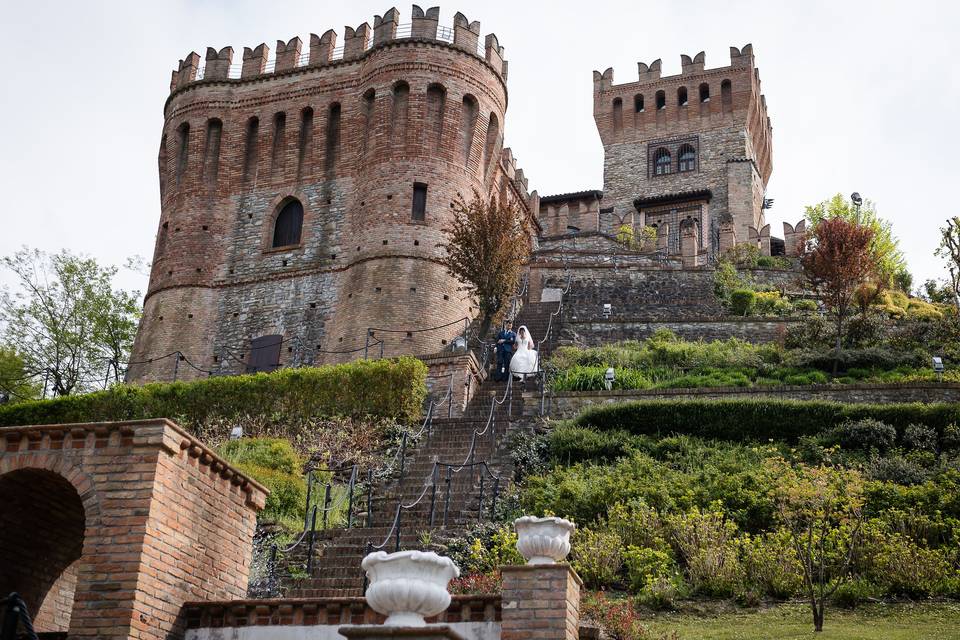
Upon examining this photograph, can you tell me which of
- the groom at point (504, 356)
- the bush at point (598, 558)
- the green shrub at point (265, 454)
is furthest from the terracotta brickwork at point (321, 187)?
the bush at point (598, 558)

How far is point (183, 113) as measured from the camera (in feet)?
121

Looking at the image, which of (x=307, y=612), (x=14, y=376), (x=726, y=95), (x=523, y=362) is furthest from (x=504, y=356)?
(x=726, y=95)

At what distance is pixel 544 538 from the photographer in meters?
9.47

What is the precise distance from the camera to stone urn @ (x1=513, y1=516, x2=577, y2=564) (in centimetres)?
945

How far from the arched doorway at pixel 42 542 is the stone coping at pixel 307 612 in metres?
2.18

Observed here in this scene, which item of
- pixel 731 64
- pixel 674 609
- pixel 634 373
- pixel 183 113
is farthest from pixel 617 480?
pixel 731 64

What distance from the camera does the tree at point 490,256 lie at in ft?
95.2

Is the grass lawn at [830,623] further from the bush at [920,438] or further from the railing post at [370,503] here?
the bush at [920,438]

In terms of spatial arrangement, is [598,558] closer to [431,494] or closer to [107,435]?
[431,494]

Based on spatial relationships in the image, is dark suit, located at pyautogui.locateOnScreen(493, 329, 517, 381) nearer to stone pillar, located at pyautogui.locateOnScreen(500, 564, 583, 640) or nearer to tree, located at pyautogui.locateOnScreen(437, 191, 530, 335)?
tree, located at pyautogui.locateOnScreen(437, 191, 530, 335)

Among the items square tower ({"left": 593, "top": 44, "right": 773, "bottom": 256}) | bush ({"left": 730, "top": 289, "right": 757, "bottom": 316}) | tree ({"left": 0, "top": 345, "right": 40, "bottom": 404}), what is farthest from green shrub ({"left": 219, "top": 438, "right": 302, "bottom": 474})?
square tower ({"left": 593, "top": 44, "right": 773, "bottom": 256})

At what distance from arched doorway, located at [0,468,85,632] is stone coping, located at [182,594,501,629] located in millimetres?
2179

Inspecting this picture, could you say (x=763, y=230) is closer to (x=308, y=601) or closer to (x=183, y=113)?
(x=183, y=113)

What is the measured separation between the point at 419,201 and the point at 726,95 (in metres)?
24.7
